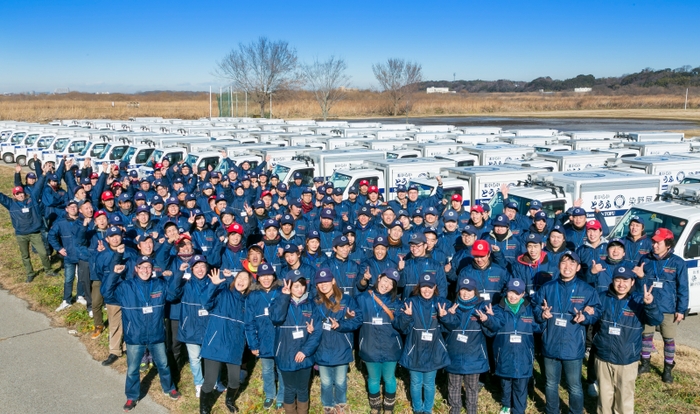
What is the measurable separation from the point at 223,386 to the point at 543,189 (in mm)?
7530

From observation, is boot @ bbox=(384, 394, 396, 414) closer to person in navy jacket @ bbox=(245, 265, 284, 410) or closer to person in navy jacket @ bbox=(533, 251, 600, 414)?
person in navy jacket @ bbox=(245, 265, 284, 410)

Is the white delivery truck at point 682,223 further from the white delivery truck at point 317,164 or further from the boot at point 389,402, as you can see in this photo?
the white delivery truck at point 317,164

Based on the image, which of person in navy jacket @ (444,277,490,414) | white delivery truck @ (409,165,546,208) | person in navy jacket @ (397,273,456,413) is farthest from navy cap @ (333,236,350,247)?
white delivery truck @ (409,165,546,208)

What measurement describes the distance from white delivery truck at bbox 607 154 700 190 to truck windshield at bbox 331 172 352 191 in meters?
6.56

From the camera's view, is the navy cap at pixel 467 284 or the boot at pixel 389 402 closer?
the navy cap at pixel 467 284

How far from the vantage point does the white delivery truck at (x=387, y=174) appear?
13.7m

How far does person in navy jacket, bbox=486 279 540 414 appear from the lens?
5.49 metres

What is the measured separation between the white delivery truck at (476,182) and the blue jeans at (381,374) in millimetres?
6649

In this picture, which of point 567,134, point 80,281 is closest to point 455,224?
point 80,281

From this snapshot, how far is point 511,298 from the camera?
18.1 feet

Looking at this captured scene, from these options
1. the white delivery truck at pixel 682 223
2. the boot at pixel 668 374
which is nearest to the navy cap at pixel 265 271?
the boot at pixel 668 374

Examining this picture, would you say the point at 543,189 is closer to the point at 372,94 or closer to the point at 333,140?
the point at 333,140

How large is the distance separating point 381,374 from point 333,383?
1.78 feet

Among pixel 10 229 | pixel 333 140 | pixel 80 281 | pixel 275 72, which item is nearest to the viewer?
pixel 80 281
